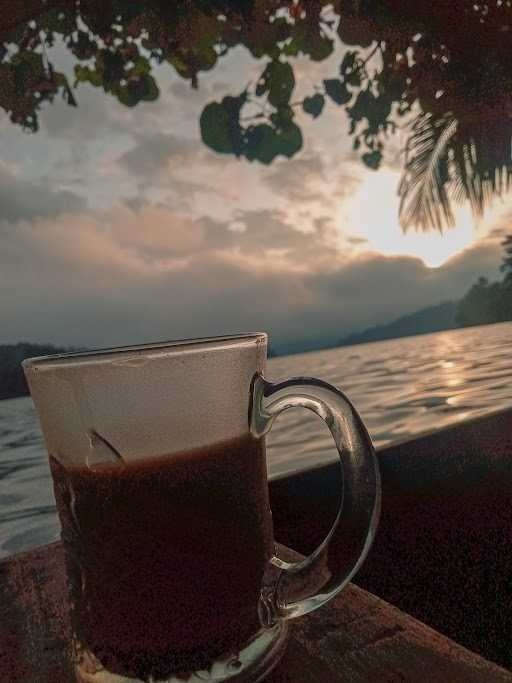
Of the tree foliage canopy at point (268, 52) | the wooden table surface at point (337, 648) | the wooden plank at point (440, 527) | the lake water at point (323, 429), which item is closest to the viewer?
the wooden table surface at point (337, 648)

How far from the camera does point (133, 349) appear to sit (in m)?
0.58

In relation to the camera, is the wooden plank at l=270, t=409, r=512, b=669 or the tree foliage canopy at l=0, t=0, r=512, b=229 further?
the tree foliage canopy at l=0, t=0, r=512, b=229

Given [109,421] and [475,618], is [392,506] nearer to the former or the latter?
[475,618]

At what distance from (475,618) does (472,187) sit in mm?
6266

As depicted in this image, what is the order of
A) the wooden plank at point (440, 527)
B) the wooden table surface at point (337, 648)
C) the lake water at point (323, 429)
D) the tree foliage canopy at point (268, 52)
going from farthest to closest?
the lake water at point (323, 429) < the tree foliage canopy at point (268, 52) < the wooden plank at point (440, 527) < the wooden table surface at point (337, 648)

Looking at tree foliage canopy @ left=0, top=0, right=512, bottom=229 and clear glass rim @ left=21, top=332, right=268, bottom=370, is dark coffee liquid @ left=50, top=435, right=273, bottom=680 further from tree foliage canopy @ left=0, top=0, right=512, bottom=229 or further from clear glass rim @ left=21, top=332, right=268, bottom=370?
tree foliage canopy @ left=0, top=0, right=512, bottom=229

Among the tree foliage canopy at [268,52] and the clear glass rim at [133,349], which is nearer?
the clear glass rim at [133,349]

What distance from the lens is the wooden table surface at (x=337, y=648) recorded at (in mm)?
549

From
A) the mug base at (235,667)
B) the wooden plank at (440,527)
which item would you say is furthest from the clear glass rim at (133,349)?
the wooden plank at (440,527)

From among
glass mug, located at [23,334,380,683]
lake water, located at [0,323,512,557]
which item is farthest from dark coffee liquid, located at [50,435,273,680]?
lake water, located at [0,323,512,557]

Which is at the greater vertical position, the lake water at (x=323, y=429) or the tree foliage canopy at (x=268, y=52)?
the tree foliage canopy at (x=268, y=52)

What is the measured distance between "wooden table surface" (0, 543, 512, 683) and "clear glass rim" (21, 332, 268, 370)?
1.01 ft

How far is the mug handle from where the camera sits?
610 millimetres

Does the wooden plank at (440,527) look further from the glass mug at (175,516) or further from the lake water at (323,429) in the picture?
the glass mug at (175,516)
